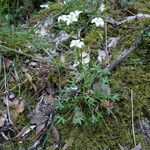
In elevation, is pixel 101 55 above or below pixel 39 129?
above

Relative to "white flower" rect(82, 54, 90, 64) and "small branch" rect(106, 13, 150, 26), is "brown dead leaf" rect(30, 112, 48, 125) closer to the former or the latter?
"white flower" rect(82, 54, 90, 64)

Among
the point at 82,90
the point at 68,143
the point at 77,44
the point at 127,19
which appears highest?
the point at 77,44

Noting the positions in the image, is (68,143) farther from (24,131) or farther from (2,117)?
(2,117)

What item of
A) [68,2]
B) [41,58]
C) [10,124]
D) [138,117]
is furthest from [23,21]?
[138,117]

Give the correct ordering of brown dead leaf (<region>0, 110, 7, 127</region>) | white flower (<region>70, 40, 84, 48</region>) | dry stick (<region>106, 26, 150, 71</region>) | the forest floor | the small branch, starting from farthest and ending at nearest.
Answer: the small branch < dry stick (<region>106, 26, 150, 71</region>) < brown dead leaf (<region>0, 110, 7, 127</region>) < the forest floor < white flower (<region>70, 40, 84, 48</region>)

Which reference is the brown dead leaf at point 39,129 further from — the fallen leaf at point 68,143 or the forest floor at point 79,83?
the fallen leaf at point 68,143

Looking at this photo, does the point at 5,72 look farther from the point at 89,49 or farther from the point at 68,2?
the point at 68,2

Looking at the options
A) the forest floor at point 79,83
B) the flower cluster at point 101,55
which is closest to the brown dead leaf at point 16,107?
the forest floor at point 79,83

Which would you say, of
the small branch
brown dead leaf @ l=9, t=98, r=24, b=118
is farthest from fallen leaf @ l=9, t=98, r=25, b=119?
the small branch

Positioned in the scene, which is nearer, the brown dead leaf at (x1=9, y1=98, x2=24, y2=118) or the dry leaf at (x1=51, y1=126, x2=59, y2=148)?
the dry leaf at (x1=51, y1=126, x2=59, y2=148)

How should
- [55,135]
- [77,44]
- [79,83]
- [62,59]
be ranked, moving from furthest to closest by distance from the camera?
[62,59], [79,83], [55,135], [77,44]

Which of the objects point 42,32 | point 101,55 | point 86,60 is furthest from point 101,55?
point 42,32
